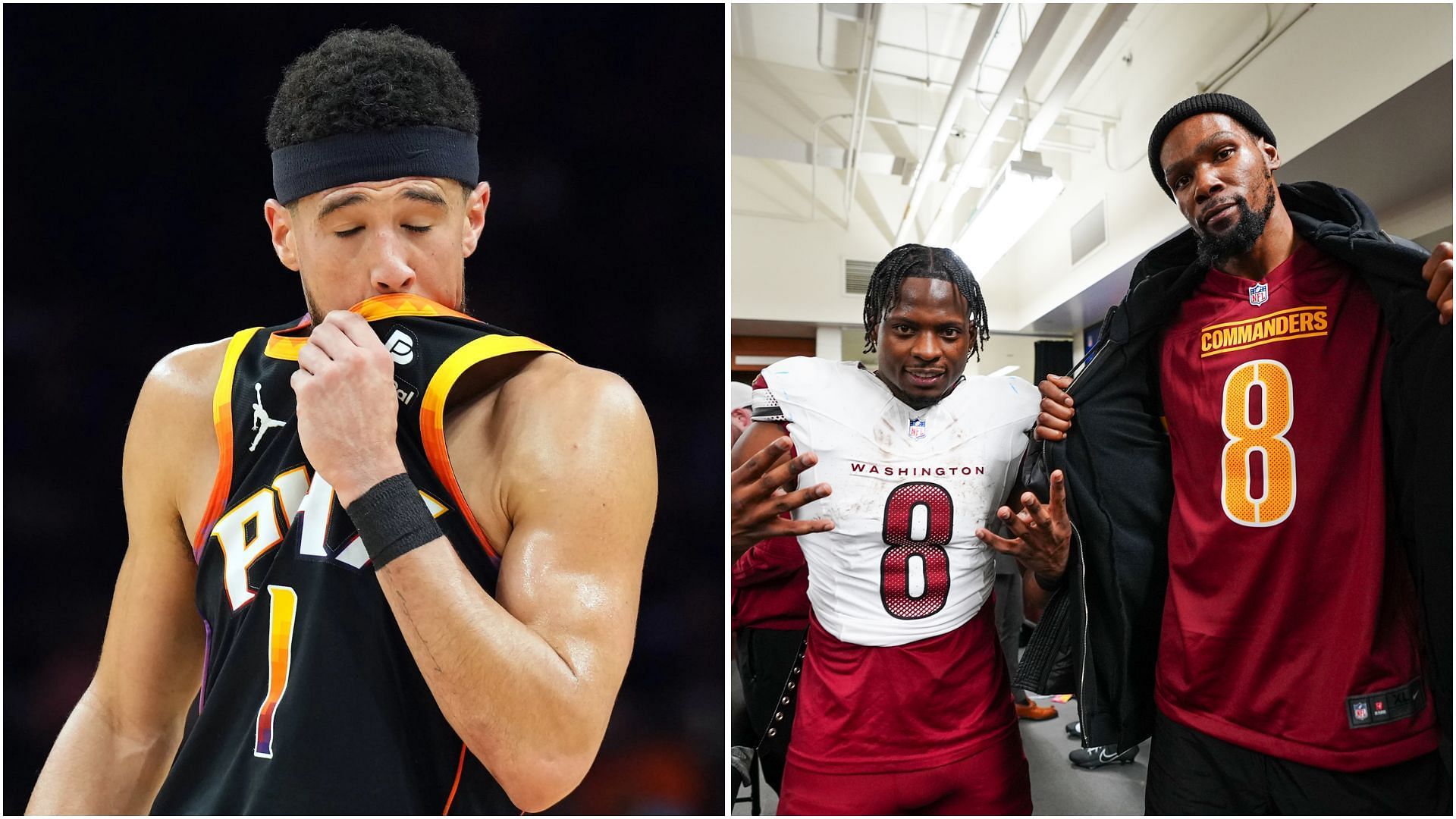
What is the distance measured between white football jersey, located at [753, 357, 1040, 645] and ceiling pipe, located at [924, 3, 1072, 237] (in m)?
2.17

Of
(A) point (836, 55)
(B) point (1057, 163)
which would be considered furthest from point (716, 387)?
(B) point (1057, 163)

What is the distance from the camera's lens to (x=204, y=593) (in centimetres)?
85

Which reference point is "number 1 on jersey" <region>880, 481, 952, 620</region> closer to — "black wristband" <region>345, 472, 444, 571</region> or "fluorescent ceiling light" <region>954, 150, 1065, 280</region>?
"black wristband" <region>345, 472, 444, 571</region>

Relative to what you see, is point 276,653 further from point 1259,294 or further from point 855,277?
point 855,277

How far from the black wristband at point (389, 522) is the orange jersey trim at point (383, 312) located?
0.75 feet

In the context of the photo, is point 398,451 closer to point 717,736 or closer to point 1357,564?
point 717,736

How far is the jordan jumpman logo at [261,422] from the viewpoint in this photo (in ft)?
2.78

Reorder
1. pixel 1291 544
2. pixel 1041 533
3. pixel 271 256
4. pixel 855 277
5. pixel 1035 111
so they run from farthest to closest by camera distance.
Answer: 1. pixel 855 277
2. pixel 1035 111
3. pixel 1041 533
4. pixel 1291 544
5. pixel 271 256

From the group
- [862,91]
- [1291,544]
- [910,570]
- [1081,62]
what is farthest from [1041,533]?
[862,91]

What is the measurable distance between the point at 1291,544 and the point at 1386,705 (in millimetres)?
268

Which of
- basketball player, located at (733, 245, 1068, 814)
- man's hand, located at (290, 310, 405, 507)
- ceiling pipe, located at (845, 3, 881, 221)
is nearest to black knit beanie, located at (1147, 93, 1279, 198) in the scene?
basketball player, located at (733, 245, 1068, 814)

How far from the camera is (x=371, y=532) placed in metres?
0.73

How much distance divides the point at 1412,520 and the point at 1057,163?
14.6ft

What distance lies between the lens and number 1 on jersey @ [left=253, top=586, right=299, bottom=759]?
2.60 ft
